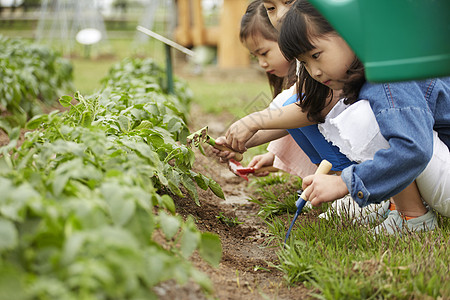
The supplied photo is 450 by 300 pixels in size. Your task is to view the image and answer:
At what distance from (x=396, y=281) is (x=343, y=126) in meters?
0.63

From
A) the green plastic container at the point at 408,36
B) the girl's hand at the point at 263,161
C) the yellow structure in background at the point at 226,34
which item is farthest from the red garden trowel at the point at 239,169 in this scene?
the yellow structure in background at the point at 226,34

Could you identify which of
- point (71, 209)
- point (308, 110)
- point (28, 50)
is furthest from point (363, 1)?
point (28, 50)

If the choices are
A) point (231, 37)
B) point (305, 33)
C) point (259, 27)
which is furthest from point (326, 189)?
point (231, 37)

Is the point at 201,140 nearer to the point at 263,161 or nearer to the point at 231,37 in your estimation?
the point at 263,161

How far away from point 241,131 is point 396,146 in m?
0.67

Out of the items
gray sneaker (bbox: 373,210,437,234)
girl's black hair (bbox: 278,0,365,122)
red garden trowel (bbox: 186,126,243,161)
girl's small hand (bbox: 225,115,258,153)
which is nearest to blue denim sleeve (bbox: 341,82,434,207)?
girl's black hair (bbox: 278,0,365,122)

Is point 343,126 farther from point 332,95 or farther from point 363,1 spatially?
point 363,1

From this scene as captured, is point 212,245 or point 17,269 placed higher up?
point 17,269

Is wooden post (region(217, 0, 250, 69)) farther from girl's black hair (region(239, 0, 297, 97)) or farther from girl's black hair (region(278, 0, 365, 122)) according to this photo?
girl's black hair (region(278, 0, 365, 122))

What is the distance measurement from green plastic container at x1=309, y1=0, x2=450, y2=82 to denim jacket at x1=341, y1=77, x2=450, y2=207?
0.28 metres

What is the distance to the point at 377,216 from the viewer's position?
2.07 metres

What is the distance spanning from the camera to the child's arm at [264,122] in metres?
2.06

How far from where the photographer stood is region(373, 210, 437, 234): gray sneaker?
186 centimetres

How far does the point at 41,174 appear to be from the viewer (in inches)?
52.7
